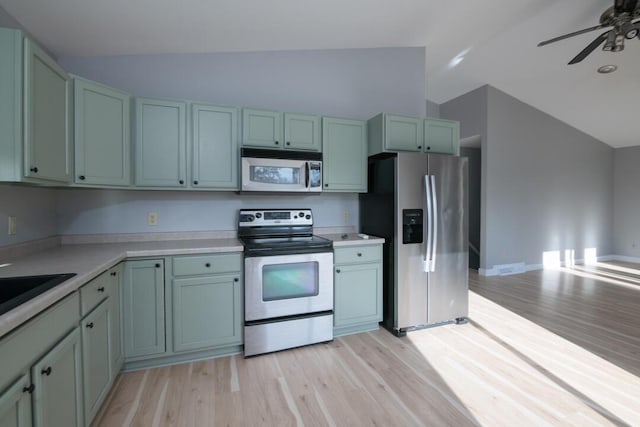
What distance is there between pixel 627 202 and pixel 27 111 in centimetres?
939

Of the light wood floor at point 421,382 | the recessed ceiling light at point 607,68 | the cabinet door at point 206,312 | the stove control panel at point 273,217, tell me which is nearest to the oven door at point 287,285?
the cabinet door at point 206,312

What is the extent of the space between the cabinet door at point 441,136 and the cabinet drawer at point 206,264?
2.27 meters

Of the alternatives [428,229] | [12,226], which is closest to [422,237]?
[428,229]

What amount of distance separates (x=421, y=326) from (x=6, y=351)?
118 inches

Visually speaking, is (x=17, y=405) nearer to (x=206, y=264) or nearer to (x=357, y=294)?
(x=206, y=264)

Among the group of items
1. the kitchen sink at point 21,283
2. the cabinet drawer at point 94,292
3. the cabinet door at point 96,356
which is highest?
the kitchen sink at point 21,283

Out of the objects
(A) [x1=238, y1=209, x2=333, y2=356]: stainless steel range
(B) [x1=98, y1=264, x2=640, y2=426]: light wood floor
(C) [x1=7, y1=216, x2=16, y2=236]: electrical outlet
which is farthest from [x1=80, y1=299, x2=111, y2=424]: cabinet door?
(A) [x1=238, y1=209, x2=333, y2=356]: stainless steel range

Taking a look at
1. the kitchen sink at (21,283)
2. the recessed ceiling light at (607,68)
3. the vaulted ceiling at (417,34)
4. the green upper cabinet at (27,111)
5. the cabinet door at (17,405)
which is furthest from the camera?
the recessed ceiling light at (607,68)

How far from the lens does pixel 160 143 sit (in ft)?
8.26

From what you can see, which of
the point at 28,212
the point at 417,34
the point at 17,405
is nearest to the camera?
the point at 17,405

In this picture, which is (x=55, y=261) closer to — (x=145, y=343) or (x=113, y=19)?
(x=145, y=343)

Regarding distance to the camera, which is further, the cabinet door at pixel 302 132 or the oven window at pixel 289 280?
the cabinet door at pixel 302 132

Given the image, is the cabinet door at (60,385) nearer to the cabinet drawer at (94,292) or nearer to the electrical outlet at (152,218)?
the cabinet drawer at (94,292)

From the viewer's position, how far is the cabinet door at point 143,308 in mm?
2174
